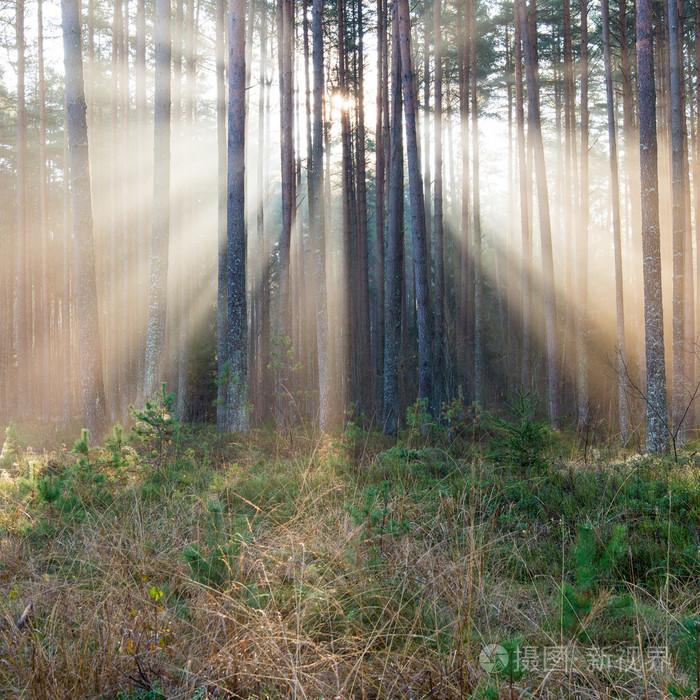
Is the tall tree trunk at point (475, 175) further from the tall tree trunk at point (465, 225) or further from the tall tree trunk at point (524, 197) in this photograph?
the tall tree trunk at point (524, 197)

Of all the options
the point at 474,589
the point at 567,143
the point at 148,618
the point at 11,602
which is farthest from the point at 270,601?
the point at 567,143

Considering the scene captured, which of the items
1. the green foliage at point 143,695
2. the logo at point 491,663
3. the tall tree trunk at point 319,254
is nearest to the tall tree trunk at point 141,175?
the tall tree trunk at point 319,254

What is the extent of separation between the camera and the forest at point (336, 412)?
2.31 m

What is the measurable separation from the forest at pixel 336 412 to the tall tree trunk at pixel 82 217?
4cm

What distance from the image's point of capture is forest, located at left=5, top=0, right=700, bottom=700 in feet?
7.58

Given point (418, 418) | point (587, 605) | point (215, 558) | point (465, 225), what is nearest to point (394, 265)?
point (418, 418)

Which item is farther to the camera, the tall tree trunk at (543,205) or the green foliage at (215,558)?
the tall tree trunk at (543,205)

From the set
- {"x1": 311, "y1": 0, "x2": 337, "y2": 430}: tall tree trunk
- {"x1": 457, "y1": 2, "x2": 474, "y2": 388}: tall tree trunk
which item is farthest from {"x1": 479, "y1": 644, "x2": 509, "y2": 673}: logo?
{"x1": 457, "y1": 2, "x2": 474, "y2": 388}: tall tree trunk

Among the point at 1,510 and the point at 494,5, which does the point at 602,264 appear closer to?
the point at 494,5

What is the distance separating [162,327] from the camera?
30.6 feet

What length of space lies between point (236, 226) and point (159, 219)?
138 cm

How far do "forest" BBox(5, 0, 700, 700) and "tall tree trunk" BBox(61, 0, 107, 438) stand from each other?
1.7 inches

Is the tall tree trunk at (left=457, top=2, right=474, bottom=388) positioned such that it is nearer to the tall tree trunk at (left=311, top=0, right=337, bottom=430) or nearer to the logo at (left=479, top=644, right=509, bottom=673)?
the tall tree trunk at (left=311, top=0, right=337, bottom=430)

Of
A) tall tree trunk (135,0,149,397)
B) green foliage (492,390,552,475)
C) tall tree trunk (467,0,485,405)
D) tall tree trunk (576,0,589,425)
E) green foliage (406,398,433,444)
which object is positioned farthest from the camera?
tall tree trunk (467,0,485,405)
